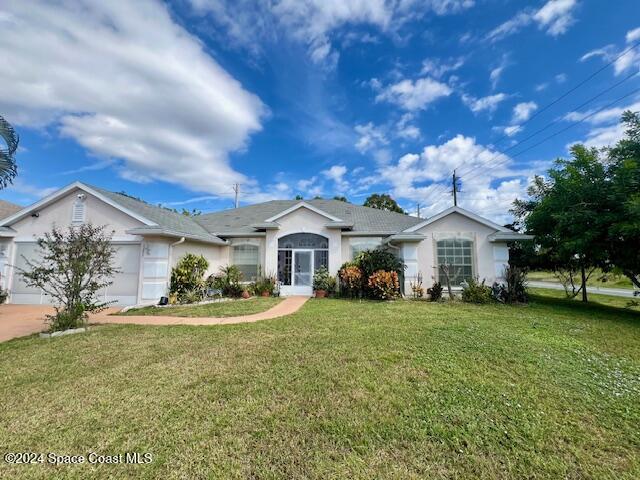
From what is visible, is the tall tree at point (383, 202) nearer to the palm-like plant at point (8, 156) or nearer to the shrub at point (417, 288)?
the shrub at point (417, 288)

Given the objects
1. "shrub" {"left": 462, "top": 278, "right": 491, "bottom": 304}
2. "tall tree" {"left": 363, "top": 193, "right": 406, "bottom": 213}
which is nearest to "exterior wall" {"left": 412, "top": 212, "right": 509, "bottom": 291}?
"shrub" {"left": 462, "top": 278, "right": 491, "bottom": 304}

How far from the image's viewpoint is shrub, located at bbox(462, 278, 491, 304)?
12.7 m

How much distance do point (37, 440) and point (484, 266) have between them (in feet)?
→ 52.9

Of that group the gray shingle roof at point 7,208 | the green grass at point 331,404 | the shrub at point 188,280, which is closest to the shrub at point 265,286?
the shrub at point 188,280

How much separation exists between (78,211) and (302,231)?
11165 mm

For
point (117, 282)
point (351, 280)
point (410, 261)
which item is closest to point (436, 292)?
point (410, 261)

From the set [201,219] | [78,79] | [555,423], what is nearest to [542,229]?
[555,423]

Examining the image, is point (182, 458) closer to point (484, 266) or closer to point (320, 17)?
point (320, 17)

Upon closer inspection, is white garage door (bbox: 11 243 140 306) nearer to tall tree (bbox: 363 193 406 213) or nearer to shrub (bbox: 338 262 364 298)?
shrub (bbox: 338 262 364 298)

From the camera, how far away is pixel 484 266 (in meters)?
14.0

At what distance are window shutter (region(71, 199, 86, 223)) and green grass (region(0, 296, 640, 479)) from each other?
8.18m

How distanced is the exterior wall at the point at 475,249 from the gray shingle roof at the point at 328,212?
6.27 feet

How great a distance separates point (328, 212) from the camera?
18.5m

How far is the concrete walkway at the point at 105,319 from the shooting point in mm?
8258
